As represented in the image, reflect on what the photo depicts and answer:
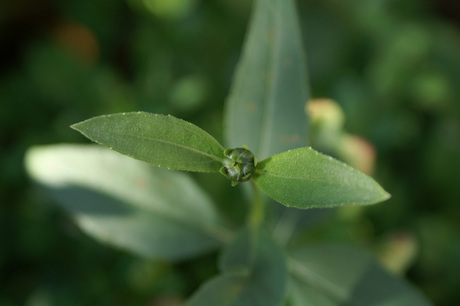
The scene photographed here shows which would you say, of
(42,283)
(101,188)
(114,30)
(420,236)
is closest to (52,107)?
(114,30)

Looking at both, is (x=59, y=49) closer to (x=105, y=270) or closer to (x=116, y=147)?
(x=105, y=270)

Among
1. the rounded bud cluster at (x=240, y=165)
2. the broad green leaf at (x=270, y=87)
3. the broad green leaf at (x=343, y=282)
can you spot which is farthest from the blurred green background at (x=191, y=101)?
the rounded bud cluster at (x=240, y=165)

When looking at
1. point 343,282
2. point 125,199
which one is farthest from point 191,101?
point 343,282

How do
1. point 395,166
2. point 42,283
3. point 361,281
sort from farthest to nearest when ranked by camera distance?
point 395,166 → point 42,283 → point 361,281

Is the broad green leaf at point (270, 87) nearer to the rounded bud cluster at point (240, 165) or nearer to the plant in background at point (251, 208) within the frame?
the plant in background at point (251, 208)

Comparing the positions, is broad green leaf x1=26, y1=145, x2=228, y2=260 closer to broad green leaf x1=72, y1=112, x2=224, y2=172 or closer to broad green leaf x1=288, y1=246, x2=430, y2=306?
broad green leaf x1=288, y1=246, x2=430, y2=306
